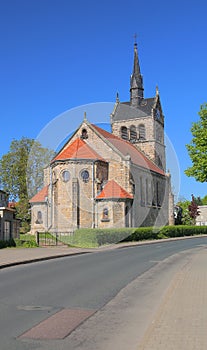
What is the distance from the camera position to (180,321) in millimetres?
6844

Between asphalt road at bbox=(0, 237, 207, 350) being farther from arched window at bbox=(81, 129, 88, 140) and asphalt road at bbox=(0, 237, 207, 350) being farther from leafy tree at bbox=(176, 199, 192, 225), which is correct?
leafy tree at bbox=(176, 199, 192, 225)

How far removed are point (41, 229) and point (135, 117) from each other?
900 inches

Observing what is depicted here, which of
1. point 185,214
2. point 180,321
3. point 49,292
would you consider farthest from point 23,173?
point 180,321

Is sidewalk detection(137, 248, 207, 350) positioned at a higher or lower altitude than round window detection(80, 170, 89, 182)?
lower

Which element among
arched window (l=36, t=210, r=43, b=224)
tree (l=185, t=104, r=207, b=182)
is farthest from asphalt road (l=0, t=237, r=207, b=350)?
arched window (l=36, t=210, r=43, b=224)

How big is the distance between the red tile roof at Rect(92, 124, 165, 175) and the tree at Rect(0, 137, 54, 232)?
32.8 ft

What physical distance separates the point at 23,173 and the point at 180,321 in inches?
2103

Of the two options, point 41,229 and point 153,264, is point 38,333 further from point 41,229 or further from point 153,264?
point 41,229

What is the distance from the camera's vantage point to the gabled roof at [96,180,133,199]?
4447 centimetres

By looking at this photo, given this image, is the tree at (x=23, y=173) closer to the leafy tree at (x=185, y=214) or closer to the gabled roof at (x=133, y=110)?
the gabled roof at (x=133, y=110)

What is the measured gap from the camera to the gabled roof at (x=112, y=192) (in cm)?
4447

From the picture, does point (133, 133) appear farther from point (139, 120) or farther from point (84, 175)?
point (84, 175)

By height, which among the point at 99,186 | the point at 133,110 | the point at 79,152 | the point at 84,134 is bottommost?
the point at 99,186

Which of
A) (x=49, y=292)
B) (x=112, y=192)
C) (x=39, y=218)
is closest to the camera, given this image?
(x=49, y=292)
